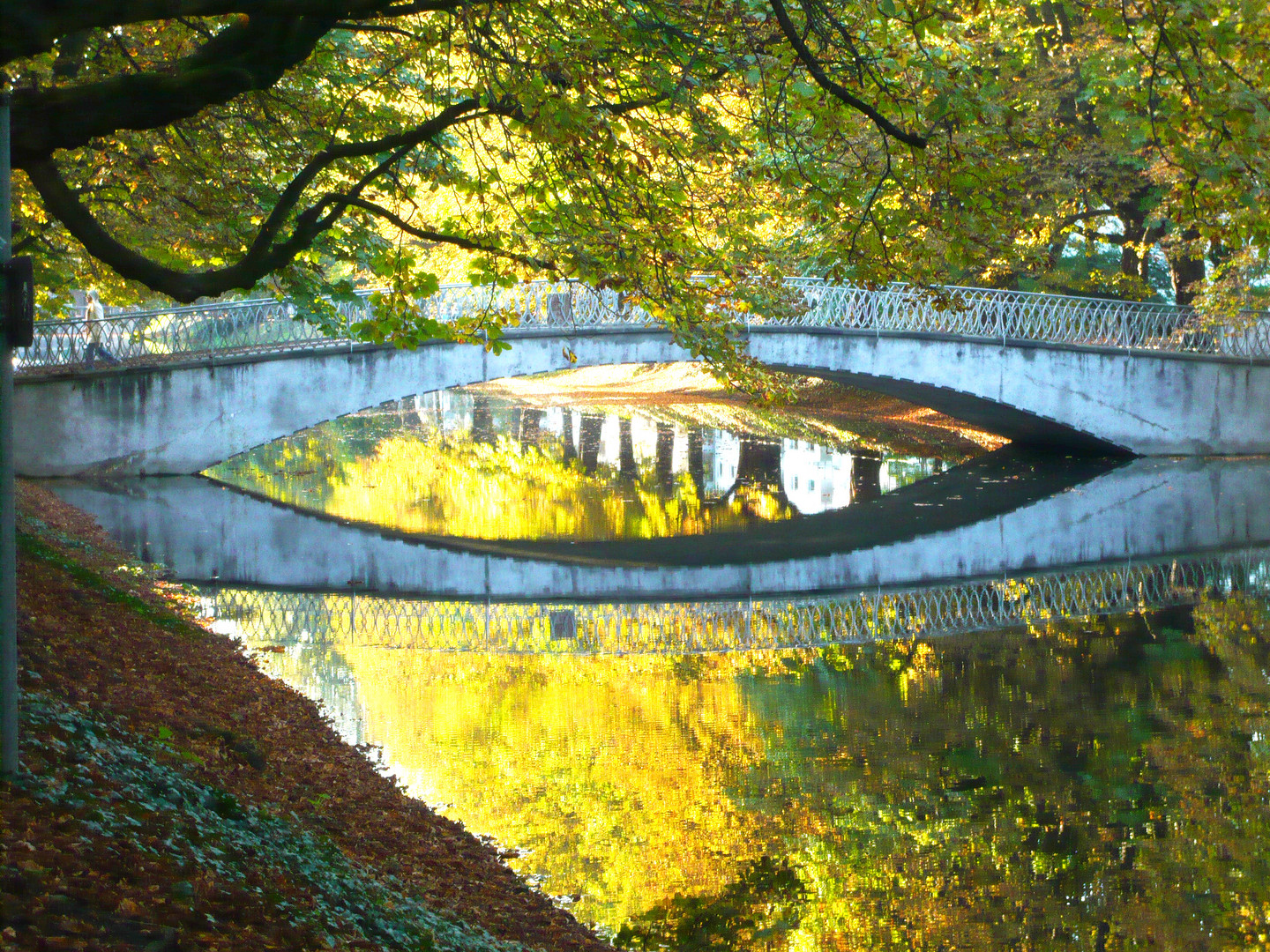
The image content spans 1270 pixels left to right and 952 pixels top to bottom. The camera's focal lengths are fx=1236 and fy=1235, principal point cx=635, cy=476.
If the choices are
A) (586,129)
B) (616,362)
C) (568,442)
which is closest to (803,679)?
(586,129)

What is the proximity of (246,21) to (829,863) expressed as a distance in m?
5.05

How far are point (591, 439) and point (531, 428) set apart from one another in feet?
11.9

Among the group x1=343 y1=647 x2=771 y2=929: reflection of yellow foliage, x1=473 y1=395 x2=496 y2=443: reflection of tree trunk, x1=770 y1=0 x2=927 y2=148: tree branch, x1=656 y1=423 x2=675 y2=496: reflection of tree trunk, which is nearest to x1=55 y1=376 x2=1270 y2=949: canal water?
x1=343 y1=647 x2=771 y2=929: reflection of yellow foliage

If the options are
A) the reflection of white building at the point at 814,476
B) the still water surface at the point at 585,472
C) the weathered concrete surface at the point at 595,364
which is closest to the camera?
the still water surface at the point at 585,472

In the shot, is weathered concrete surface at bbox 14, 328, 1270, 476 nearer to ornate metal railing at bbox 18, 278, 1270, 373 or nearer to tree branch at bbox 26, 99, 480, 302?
ornate metal railing at bbox 18, 278, 1270, 373

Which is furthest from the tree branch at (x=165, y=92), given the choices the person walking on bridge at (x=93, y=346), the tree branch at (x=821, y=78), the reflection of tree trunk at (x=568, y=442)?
the reflection of tree trunk at (x=568, y=442)

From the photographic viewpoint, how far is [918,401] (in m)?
29.2

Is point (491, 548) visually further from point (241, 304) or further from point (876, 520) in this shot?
point (241, 304)

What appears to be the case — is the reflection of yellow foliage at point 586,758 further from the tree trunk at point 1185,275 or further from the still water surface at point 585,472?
the tree trunk at point 1185,275

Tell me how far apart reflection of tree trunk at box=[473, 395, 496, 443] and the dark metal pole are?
26348 millimetres

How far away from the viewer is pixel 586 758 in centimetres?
813

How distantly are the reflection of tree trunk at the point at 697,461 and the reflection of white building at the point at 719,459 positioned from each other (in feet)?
0.12

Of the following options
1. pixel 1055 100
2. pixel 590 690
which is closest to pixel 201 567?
pixel 590 690

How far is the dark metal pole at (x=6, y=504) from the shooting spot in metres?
3.80
